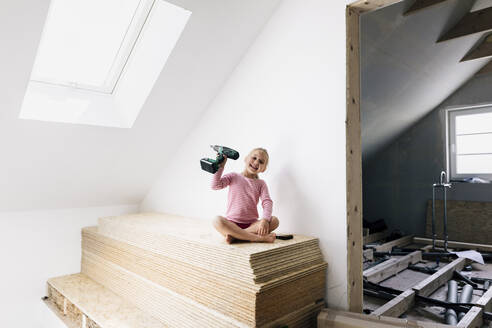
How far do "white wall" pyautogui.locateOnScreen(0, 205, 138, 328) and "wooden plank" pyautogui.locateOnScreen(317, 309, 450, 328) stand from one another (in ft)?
5.91

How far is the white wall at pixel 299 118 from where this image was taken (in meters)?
1.71

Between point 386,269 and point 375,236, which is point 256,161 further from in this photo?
point 375,236

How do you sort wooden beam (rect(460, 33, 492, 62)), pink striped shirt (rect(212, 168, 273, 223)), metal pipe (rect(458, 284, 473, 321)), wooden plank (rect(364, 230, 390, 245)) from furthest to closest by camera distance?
wooden plank (rect(364, 230, 390, 245))
wooden beam (rect(460, 33, 492, 62))
metal pipe (rect(458, 284, 473, 321))
pink striped shirt (rect(212, 168, 273, 223))

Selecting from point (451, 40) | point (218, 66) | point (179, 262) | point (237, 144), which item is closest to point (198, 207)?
point (237, 144)

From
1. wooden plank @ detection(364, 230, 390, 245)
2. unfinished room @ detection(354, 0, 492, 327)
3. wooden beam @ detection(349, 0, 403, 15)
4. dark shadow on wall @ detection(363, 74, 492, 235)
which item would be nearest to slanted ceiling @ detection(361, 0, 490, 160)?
unfinished room @ detection(354, 0, 492, 327)

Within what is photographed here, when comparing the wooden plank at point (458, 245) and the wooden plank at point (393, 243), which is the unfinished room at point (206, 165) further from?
the wooden plank at point (458, 245)

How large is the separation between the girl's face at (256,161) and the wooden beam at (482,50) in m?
3.38

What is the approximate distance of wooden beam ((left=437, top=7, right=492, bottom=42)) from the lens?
3270 millimetres

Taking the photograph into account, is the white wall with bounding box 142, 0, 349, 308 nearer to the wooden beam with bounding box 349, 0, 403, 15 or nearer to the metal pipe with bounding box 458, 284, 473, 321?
the wooden beam with bounding box 349, 0, 403, 15

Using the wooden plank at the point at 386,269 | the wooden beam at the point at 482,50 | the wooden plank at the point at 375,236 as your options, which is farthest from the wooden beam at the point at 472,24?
the wooden plank at the point at 375,236

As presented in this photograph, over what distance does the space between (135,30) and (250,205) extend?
4.37ft

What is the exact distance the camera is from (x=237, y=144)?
2273 mm

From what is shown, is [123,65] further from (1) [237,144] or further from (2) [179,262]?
(2) [179,262]

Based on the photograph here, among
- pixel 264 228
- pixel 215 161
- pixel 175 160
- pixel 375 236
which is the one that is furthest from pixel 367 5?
pixel 375 236
